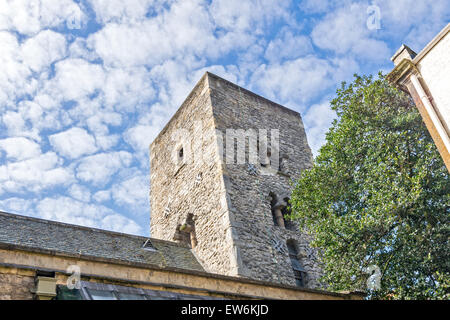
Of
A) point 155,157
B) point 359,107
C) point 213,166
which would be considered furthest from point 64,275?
point 155,157

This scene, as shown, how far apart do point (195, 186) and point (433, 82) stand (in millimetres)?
9341

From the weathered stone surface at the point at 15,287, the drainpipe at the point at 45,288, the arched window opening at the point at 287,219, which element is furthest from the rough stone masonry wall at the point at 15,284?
the arched window opening at the point at 287,219

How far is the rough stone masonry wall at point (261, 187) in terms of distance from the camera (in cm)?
1421

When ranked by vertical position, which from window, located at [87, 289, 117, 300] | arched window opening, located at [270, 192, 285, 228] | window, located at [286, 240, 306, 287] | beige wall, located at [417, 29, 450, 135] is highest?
arched window opening, located at [270, 192, 285, 228]

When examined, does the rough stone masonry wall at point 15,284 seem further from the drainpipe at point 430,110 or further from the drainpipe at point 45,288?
the drainpipe at point 430,110

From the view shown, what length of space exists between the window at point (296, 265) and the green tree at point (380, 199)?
1639mm

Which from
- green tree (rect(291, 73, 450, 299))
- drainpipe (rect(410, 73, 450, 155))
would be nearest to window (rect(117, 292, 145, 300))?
green tree (rect(291, 73, 450, 299))

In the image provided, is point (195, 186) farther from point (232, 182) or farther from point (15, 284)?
point (15, 284)

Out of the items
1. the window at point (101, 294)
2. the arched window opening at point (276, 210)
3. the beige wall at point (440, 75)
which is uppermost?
the arched window opening at point (276, 210)

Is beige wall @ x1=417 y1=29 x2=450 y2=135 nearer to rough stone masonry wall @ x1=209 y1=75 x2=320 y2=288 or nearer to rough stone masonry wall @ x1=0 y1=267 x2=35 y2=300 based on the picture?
rough stone masonry wall @ x1=209 y1=75 x2=320 y2=288

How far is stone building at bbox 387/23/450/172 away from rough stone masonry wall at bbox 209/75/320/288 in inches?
255

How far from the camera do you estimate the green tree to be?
36.6 feet

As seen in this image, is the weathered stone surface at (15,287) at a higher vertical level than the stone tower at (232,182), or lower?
lower
